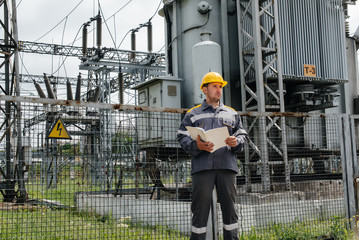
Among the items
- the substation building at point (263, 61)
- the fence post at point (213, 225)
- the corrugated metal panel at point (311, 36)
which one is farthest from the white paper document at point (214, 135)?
the corrugated metal panel at point (311, 36)

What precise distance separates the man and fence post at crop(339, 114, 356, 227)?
8.42 ft

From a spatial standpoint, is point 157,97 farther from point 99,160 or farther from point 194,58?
point 99,160

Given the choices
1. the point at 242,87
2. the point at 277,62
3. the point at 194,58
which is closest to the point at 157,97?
the point at 194,58

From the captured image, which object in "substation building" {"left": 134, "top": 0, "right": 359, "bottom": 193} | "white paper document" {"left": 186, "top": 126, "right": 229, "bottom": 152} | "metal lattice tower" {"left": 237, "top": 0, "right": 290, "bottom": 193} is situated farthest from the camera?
"substation building" {"left": 134, "top": 0, "right": 359, "bottom": 193}

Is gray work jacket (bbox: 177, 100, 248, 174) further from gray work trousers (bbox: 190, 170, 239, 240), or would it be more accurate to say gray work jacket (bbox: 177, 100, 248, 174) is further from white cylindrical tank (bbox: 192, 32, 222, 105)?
white cylindrical tank (bbox: 192, 32, 222, 105)

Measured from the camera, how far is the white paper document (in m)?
4.21

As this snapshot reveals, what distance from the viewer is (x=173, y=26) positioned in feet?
38.1

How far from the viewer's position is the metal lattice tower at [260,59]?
31.7 ft

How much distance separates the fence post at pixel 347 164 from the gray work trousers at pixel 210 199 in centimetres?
267

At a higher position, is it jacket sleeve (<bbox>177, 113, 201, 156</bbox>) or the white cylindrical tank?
the white cylindrical tank

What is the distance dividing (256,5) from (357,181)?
4.93m

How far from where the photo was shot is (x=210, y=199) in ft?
14.7

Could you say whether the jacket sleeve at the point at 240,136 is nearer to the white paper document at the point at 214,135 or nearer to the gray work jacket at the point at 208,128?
the gray work jacket at the point at 208,128

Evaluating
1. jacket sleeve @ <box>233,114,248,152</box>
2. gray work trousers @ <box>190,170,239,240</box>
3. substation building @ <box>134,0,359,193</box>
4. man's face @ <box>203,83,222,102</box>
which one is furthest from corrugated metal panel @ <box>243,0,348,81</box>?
gray work trousers @ <box>190,170,239,240</box>
